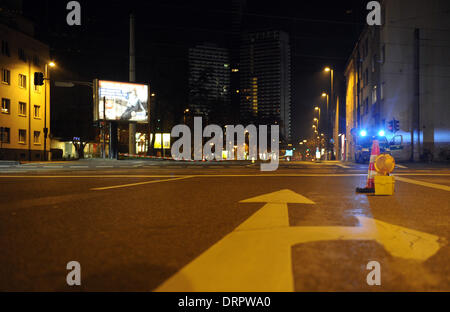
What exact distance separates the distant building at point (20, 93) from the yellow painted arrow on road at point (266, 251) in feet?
124

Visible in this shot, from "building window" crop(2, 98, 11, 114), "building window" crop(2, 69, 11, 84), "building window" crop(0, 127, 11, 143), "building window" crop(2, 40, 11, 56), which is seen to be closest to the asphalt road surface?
"building window" crop(0, 127, 11, 143)

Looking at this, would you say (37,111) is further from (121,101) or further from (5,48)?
(121,101)

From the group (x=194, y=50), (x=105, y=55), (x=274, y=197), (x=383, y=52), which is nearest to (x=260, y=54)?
(x=194, y=50)

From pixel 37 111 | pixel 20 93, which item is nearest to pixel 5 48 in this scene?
pixel 20 93

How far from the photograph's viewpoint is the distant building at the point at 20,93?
36438mm

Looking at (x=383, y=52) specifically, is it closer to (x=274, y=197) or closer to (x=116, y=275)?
(x=274, y=197)

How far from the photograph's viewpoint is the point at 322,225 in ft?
12.9

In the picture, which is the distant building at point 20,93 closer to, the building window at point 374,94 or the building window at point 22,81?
the building window at point 22,81

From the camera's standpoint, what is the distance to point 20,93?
126 ft

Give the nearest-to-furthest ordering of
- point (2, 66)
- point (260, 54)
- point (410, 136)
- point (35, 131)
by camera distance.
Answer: point (410, 136), point (2, 66), point (35, 131), point (260, 54)

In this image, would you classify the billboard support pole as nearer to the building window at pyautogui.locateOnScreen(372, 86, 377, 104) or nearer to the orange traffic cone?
the building window at pyautogui.locateOnScreen(372, 86, 377, 104)

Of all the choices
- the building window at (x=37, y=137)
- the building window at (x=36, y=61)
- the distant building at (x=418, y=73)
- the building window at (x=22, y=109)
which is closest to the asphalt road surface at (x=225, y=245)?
the distant building at (x=418, y=73)

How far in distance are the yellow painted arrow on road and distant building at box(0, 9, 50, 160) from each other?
37.8 meters

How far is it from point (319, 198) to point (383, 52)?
31.3 m
